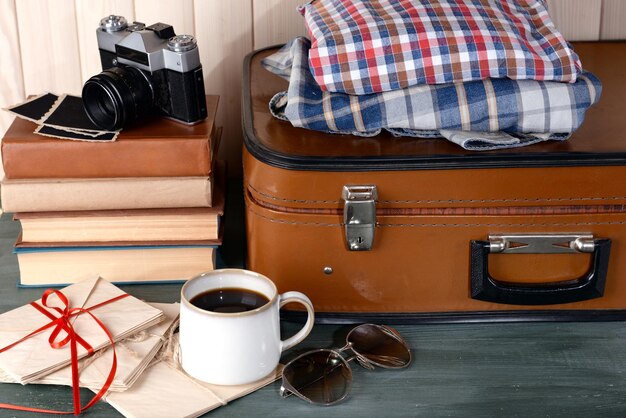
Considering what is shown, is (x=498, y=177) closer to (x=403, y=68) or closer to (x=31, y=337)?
(x=403, y=68)

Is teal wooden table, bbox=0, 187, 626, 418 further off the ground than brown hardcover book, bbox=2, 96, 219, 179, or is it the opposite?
brown hardcover book, bbox=2, 96, 219, 179

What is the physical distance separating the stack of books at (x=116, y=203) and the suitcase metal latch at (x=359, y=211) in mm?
143

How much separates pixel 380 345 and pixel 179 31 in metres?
0.48

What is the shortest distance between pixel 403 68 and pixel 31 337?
1.28 feet

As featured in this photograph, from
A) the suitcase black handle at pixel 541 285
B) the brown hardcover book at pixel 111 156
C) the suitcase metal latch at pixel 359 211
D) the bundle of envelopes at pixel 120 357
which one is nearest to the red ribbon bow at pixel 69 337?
the bundle of envelopes at pixel 120 357

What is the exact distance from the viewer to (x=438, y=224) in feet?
2.42

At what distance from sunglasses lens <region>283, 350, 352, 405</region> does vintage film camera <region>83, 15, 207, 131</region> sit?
26 centimetres

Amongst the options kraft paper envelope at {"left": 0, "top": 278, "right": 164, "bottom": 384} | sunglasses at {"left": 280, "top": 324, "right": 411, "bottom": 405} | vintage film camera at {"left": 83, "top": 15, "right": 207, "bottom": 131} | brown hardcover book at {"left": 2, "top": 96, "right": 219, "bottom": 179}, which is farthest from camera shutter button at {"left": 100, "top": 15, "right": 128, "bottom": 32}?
sunglasses at {"left": 280, "top": 324, "right": 411, "bottom": 405}

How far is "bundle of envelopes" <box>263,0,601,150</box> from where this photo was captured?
0.74 m

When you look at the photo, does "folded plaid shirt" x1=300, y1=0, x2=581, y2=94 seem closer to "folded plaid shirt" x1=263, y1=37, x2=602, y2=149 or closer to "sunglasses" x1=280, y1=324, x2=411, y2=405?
"folded plaid shirt" x1=263, y1=37, x2=602, y2=149

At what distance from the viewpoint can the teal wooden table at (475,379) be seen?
0.66 m

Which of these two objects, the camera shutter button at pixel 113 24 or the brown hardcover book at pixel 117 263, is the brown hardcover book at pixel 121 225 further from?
the camera shutter button at pixel 113 24

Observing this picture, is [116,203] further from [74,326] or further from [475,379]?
[475,379]

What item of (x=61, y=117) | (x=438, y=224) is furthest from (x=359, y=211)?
(x=61, y=117)
